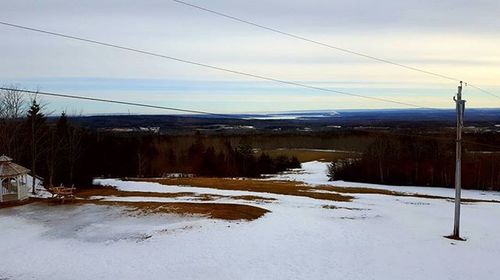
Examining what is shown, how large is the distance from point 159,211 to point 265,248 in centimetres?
1021

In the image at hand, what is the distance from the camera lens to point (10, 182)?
3581cm

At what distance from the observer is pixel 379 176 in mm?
76812

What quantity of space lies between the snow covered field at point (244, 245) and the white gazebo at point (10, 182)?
113 inches

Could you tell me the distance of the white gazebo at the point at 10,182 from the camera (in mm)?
34469

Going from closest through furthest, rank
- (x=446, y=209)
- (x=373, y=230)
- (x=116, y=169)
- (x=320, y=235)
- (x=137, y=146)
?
(x=320, y=235)
(x=373, y=230)
(x=446, y=209)
(x=116, y=169)
(x=137, y=146)

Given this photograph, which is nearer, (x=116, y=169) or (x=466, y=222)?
(x=466, y=222)

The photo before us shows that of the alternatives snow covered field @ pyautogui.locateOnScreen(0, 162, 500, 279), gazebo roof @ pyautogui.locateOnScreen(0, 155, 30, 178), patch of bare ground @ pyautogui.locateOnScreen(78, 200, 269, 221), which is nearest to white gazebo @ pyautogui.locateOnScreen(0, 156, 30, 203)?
gazebo roof @ pyautogui.locateOnScreen(0, 155, 30, 178)

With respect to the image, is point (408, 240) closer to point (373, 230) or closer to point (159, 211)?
point (373, 230)

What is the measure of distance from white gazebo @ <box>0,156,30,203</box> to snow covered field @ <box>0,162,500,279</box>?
9.40ft

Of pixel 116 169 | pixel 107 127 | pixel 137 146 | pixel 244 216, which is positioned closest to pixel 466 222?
pixel 244 216

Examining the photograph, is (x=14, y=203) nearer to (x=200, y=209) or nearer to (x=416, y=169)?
(x=200, y=209)

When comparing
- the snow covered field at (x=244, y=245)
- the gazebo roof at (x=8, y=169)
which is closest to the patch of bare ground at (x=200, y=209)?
the snow covered field at (x=244, y=245)

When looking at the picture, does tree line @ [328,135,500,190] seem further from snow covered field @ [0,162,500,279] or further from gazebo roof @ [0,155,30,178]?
gazebo roof @ [0,155,30,178]

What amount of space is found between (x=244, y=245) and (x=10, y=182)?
2165cm
